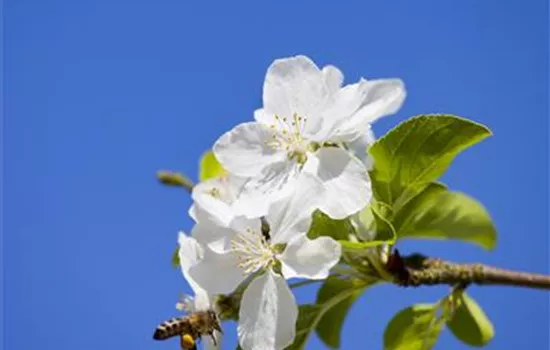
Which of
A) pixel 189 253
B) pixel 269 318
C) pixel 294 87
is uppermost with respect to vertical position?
pixel 294 87

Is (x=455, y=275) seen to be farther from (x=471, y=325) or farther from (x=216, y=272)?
(x=216, y=272)

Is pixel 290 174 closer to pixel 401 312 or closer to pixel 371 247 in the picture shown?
pixel 371 247

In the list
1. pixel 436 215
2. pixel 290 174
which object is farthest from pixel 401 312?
pixel 290 174

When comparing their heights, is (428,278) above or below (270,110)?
below

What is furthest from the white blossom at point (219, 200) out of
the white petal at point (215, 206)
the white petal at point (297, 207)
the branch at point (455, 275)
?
the branch at point (455, 275)

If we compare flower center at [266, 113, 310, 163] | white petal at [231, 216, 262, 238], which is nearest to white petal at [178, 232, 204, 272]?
white petal at [231, 216, 262, 238]

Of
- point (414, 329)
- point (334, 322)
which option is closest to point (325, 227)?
point (414, 329)

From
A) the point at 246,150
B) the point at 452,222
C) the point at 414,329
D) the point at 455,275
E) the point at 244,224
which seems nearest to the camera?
the point at 244,224
